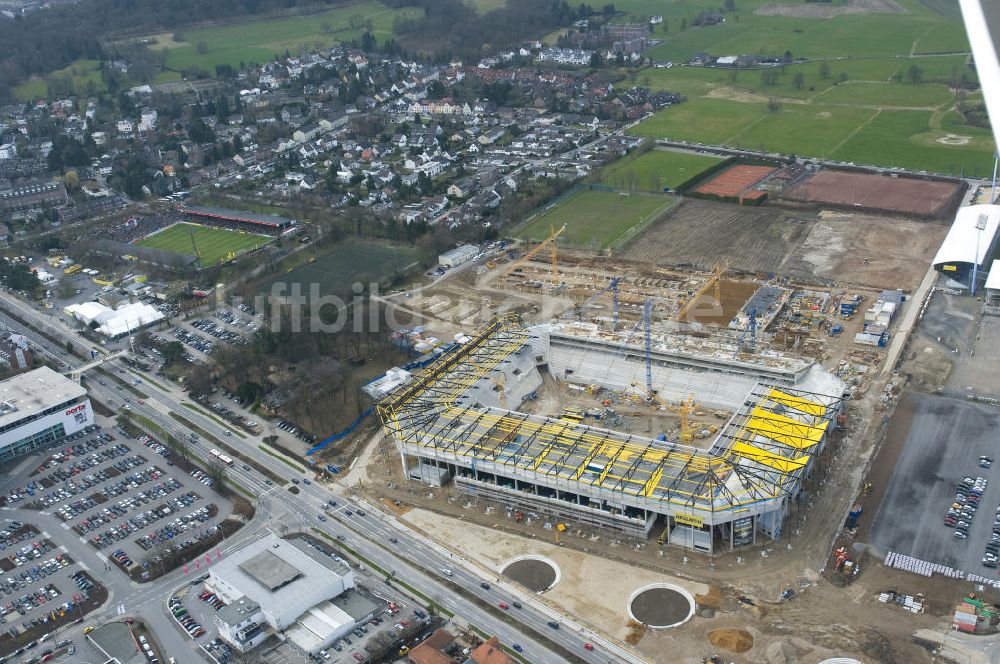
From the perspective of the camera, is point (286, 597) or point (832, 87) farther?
point (832, 87)

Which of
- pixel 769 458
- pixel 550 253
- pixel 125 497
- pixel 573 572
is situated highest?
pixel 769 458

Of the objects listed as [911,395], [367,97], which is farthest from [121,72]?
[911,395]

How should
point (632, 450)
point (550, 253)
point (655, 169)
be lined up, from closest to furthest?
point (632, 450)
point (550, 253)
point (655, 169)

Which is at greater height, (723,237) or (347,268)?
(723,237)

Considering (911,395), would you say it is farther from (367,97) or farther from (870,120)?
(367,97)

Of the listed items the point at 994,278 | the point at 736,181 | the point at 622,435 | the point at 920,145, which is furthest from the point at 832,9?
the point at 622,435

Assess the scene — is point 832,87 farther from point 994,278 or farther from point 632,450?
point 632,450

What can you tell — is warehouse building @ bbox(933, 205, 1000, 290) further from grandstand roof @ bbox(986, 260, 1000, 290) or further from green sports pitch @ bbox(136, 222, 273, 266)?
green sports pitch @ bbox(136, 222, 273, 266)
